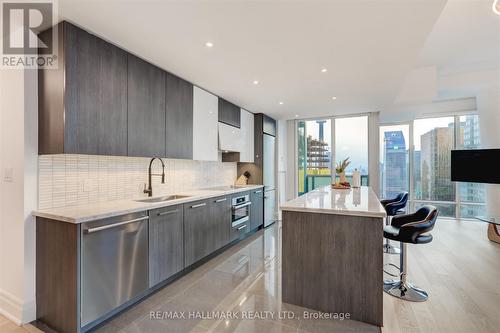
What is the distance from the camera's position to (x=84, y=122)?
6.61ft

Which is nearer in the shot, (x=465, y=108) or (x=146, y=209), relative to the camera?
(x=146, y=209)

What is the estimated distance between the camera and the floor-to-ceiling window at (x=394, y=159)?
18.8 ft

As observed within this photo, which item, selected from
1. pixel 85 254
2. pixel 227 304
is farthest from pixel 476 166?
pixel 85 254

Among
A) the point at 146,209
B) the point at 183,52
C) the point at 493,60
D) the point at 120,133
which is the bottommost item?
the point at 146,209

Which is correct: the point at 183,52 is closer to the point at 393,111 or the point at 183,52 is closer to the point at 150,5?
the point at 150,5

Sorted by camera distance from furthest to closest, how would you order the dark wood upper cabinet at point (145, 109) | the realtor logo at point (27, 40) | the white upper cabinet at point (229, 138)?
the white upper cabinet at point (229, 138)
the dark wood upper cabinet at point (145, 109)
the realtor logo at point (27, 40)

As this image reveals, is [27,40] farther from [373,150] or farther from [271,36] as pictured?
[373,150]

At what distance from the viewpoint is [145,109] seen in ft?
8.54

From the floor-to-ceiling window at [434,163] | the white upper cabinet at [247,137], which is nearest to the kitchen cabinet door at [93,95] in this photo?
the white upper cabinet at [247,137]

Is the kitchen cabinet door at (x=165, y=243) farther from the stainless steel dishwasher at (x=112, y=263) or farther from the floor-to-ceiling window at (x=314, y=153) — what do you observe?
the floor-to-ceiling window at (x=314, y=153)

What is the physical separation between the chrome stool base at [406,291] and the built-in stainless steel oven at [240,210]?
2.18 m

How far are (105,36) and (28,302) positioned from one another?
2.36 metres

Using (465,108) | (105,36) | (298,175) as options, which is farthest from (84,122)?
(465,108)

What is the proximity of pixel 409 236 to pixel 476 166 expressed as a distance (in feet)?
12.2
